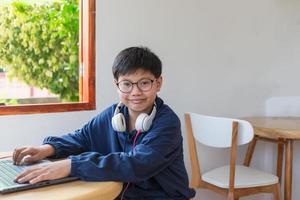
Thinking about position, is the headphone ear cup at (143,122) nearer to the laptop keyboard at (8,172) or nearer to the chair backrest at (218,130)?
the laptop keyboard at (8,172)

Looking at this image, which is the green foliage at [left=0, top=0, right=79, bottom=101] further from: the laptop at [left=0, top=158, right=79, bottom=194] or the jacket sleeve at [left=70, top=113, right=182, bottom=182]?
the jacket sleeve at [left=70, top=113, right=182, bottom=182]

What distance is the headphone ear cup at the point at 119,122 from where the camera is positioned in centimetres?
141

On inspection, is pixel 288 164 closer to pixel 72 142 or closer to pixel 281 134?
→ pixel 281 134

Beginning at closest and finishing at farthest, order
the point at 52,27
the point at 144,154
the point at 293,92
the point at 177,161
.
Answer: the point at 144,154
the point at 177,161
the point at 52,27
the point at 293,92

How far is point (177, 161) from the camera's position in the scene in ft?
4.48

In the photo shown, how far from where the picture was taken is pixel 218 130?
2.07m

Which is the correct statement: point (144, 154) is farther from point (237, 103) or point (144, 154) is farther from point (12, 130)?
point (237, 103)

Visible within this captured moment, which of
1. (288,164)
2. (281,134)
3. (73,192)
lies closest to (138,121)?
(73,192)

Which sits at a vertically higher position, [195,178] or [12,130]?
[12,130]

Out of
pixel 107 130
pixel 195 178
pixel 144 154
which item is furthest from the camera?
pixel 195 178

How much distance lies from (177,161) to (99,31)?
1009 mm

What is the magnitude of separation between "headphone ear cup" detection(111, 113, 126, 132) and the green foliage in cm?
78

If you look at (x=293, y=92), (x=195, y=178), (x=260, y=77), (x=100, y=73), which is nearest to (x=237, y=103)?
(x=260, y=77)

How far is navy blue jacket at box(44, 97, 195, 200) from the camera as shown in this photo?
45.7 inches
